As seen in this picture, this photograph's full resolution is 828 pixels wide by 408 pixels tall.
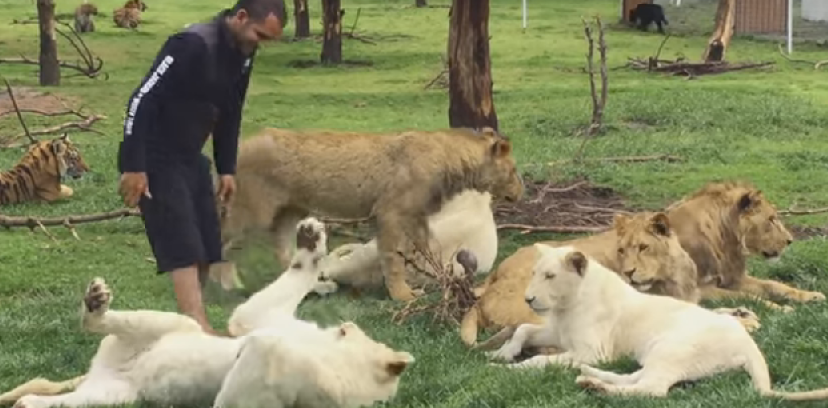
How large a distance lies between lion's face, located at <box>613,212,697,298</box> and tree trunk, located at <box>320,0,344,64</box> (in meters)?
18.1

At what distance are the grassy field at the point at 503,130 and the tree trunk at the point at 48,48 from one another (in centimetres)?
47

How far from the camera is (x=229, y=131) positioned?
696 cm

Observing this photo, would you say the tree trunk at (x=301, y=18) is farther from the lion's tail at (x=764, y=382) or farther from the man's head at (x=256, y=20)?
the lion's tail at (x=764, y=382)

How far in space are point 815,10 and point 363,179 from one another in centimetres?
2578

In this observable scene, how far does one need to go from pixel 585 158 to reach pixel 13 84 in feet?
35.3

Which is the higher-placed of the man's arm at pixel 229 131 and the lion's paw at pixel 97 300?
the man's arm at pixel 229 131

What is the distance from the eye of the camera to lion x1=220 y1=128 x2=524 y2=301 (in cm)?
877

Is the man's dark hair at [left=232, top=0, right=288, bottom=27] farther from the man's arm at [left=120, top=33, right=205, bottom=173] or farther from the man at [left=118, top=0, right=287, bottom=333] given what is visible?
the man's arm at [left=120, top=33, right=205, bottom=173]

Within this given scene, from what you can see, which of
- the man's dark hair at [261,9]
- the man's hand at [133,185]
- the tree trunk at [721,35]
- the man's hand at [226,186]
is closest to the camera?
the man's hand at [133,185]

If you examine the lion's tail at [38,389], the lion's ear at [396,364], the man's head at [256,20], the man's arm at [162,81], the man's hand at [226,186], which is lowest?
the lion's tail at [38,389]

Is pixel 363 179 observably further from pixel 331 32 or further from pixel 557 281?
pixel 331 32

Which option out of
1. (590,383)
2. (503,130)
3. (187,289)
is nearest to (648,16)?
(503,130)

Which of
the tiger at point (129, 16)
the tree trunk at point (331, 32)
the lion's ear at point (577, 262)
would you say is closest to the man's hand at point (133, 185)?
the lion's ear at point (577, 262)

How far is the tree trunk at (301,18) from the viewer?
97.9 ft
